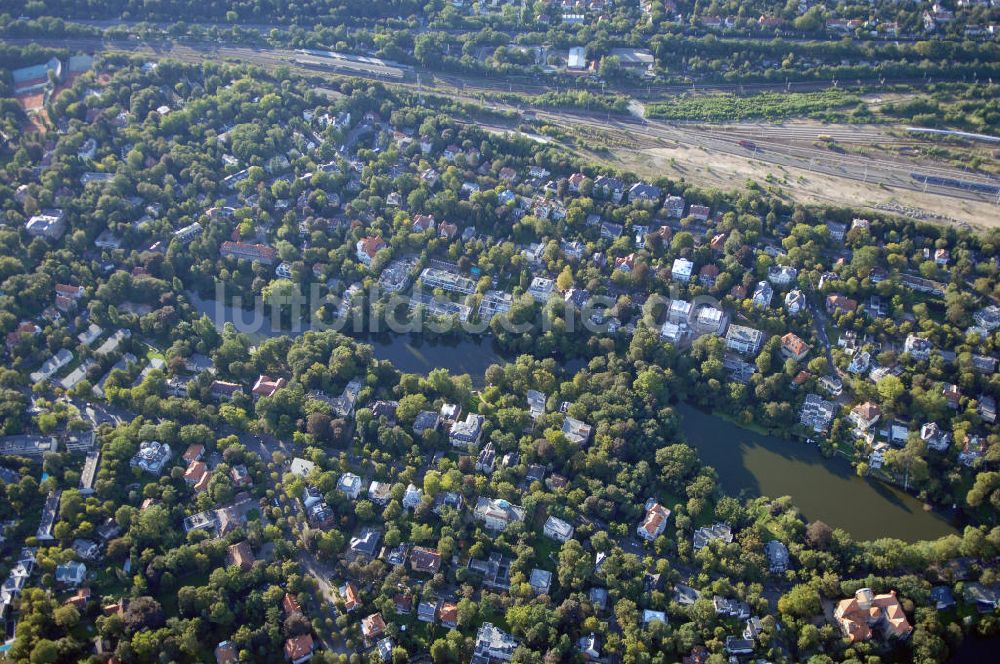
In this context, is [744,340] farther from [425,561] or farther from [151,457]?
[151,457]

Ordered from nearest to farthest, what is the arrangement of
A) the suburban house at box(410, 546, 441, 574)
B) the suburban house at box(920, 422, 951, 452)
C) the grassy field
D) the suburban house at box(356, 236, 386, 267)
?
the suburban house at box(410, 546, 441, 574), the suburban house at box(920, 422, 951, 452), the suburban house at box(356, 236, 386, 267), the grassy field

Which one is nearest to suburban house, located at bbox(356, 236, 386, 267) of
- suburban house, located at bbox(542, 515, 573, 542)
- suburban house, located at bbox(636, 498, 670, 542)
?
suburban house, located at bbox(542, 515, 573, 542)

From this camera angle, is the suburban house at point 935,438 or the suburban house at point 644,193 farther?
the suburban house at point 644,193

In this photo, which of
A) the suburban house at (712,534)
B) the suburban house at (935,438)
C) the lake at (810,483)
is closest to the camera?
the suburban house at (712,534)

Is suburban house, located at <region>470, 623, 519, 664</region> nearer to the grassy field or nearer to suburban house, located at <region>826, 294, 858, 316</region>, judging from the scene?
suburban house, located at <region>826, 294, 858, 316</region>

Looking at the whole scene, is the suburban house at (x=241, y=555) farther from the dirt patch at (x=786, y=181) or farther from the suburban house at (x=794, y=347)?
the dirt patch at (x=786, y=181)

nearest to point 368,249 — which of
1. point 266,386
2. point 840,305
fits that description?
point 266,386

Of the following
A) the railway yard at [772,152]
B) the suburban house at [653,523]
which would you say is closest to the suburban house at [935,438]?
the suburban house at [653,523]

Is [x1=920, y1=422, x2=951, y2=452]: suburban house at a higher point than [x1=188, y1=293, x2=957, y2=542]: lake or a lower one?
higher
